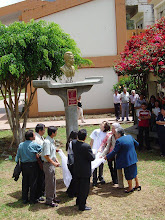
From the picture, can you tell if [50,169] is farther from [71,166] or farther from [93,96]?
[93,96]

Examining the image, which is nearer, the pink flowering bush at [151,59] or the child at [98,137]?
the child at [98,137]

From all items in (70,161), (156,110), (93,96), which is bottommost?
(70,161)

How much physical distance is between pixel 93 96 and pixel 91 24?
435 centimetres

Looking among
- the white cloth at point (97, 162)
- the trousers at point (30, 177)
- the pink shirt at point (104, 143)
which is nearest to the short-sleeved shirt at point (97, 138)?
the pink shirt at point (104, 143)

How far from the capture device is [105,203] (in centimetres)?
596

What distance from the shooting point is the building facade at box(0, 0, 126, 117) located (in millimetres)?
18094

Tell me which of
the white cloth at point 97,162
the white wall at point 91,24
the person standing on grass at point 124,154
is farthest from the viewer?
the white wall at point 91,24

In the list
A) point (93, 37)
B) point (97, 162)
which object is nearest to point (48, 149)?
point (97, 162)

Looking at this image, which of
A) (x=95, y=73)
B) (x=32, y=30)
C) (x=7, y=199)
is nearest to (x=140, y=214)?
(x=7, y=199)

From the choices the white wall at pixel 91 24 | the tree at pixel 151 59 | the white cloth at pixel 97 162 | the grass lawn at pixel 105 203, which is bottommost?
the grass lawn at pixel 105 203

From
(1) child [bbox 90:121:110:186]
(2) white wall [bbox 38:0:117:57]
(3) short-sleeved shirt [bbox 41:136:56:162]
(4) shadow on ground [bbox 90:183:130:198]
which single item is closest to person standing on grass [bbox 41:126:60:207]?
(3) short-sleeved shirt [bbox 41:136:56:162]

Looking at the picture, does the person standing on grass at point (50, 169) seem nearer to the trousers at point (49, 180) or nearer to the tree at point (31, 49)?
the trousers at point (49, 180)

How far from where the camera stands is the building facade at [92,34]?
1809 centimetres

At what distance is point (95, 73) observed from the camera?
1878 cm
